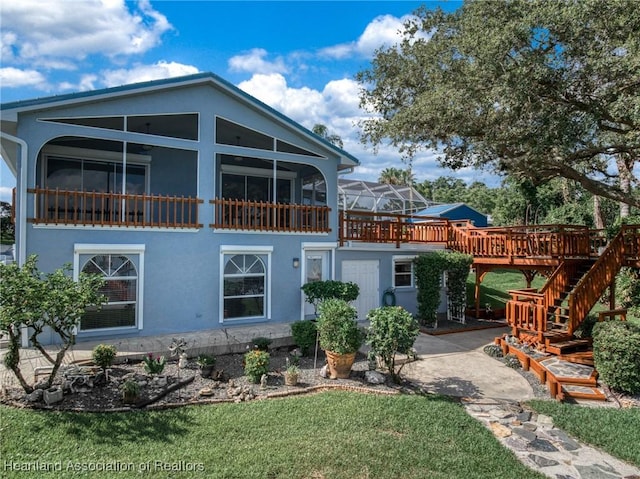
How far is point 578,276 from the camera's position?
42.2 feet

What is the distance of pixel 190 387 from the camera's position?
7.14m

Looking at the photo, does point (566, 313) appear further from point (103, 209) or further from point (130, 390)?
point (103, 209)

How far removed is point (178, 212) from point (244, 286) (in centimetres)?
311

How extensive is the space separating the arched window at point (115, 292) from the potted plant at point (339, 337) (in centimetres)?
508

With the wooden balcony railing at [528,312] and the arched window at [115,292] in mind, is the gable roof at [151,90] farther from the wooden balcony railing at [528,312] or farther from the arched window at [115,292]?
the wooden balcony railing at [528,312]

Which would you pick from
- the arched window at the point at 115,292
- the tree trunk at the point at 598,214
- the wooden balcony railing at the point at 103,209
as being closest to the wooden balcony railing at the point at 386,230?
the wooden balcony railing at the point at 103,209

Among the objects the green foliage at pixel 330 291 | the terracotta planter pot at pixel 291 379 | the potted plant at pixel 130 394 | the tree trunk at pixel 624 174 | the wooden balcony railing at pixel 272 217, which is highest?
the tree trunk at pixel 624 174

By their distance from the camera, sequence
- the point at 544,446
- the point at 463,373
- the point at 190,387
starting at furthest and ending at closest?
the point at 463,373 < the point at 190,387 < the point at 544,446

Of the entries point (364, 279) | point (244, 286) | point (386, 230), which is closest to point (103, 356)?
point (244, 286)

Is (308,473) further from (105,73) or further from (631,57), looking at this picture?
(105,73)

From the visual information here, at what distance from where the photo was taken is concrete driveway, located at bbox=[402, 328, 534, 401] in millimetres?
7633

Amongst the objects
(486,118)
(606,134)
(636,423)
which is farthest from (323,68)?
(636,423)

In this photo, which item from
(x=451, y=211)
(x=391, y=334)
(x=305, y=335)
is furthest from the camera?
(x=451, y=211)

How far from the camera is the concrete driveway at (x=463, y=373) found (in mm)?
7633
